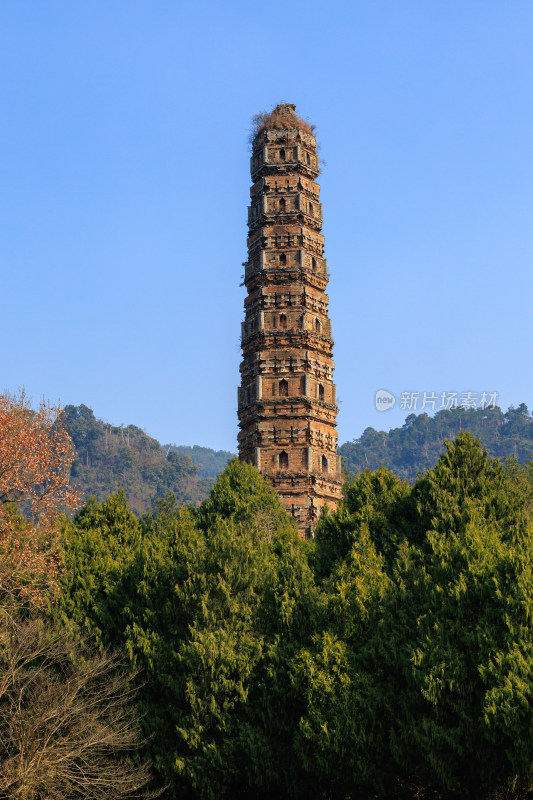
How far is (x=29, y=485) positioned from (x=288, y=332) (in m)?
29.3

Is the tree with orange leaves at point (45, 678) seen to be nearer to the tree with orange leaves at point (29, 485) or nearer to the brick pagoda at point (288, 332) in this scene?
the tree with orange leaves at point (29, 485)

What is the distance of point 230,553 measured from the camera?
34469mm

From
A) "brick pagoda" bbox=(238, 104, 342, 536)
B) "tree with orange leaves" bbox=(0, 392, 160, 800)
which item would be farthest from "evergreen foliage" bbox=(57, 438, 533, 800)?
"brick pagoda" bbox=(238, 104, 342, 536)

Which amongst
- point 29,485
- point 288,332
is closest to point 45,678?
point 29,485

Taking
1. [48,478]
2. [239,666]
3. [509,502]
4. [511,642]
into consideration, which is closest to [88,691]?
[239,666]

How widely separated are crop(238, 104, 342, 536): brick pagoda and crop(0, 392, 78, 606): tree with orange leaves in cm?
2320

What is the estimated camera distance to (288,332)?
58.5 m

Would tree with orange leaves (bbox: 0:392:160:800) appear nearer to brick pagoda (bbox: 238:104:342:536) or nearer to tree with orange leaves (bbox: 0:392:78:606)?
tree with orange leaves (bbox: 0:392:78:606)

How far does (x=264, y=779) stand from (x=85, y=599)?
9899mm

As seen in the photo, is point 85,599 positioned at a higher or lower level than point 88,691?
higher

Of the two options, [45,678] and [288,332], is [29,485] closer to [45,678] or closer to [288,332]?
[45,678]

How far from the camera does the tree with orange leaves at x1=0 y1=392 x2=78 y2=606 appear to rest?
3042cm

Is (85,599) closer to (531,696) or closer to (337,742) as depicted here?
(337,742)

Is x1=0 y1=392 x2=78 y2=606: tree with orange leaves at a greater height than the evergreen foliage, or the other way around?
x1=0 y1=392 x2=78 y2=606: tree with orange leaves
